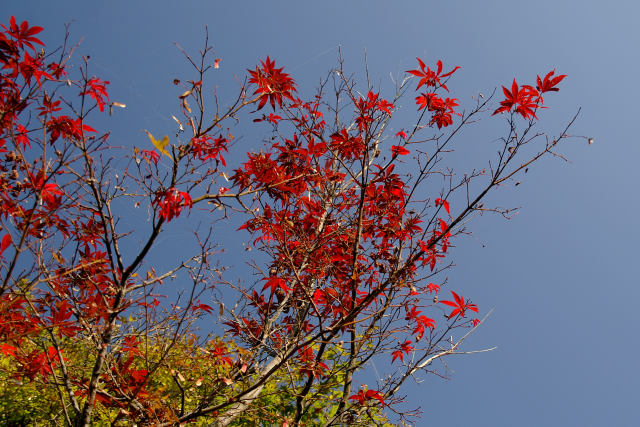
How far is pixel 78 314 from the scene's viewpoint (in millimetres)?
2621

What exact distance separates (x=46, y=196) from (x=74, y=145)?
0.41 m

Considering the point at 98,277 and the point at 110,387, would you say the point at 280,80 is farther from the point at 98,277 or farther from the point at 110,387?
the point at 110,387

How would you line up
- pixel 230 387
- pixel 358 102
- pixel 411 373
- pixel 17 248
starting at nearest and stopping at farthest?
pixel 17 248 < pixel 230 387 < pixel 411 373 < pixel 358 102

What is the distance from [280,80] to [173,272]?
146 cm

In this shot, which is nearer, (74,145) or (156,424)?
(74,145)

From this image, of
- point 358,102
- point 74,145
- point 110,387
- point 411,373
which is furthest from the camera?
point 358,102

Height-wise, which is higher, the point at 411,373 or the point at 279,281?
the point at 279,281

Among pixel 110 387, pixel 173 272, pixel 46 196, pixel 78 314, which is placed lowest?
pixel 110 387

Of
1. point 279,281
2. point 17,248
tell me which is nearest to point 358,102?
point 279,281

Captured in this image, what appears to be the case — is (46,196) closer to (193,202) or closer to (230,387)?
(193,202)

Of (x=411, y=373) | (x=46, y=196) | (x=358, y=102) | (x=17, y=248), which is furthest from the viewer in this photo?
(x=358, y=102)

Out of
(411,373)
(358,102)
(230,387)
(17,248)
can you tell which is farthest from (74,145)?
(411,373)

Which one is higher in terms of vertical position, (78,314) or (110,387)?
(78,314)

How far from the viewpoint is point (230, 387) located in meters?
3.16
